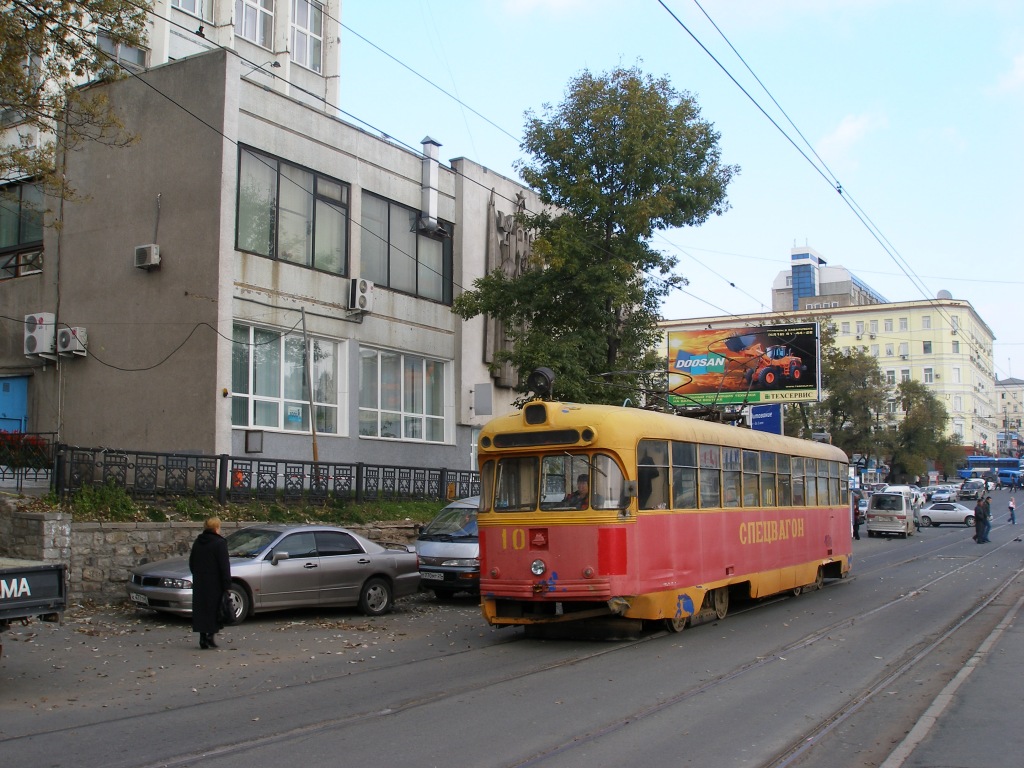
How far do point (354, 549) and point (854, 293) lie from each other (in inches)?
4138

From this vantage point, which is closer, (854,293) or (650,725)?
(650,725)

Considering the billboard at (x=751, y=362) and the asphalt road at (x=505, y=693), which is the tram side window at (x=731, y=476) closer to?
the asphalt road at (x=505, y=693)

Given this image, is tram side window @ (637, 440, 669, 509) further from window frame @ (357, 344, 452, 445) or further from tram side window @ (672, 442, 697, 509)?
window frame @ (357, 344, 452, 445)

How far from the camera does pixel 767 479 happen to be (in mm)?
16734

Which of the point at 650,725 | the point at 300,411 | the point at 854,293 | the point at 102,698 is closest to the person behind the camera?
the point at 650,725

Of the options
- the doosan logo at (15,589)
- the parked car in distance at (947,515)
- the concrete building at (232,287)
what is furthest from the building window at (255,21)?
the parked car in distance at (947,515)

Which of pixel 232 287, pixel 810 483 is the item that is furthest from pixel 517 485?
pixel 232 287

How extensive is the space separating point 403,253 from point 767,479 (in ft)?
43.2

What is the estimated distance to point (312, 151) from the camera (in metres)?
23.6

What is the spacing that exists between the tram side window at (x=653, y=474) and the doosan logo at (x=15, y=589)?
6.76m

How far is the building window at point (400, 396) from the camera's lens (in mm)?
25156

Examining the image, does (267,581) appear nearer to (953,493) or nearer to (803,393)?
(803,393)

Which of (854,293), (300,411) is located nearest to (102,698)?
(300,411)

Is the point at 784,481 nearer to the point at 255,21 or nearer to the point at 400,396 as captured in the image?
the point at 400,396
